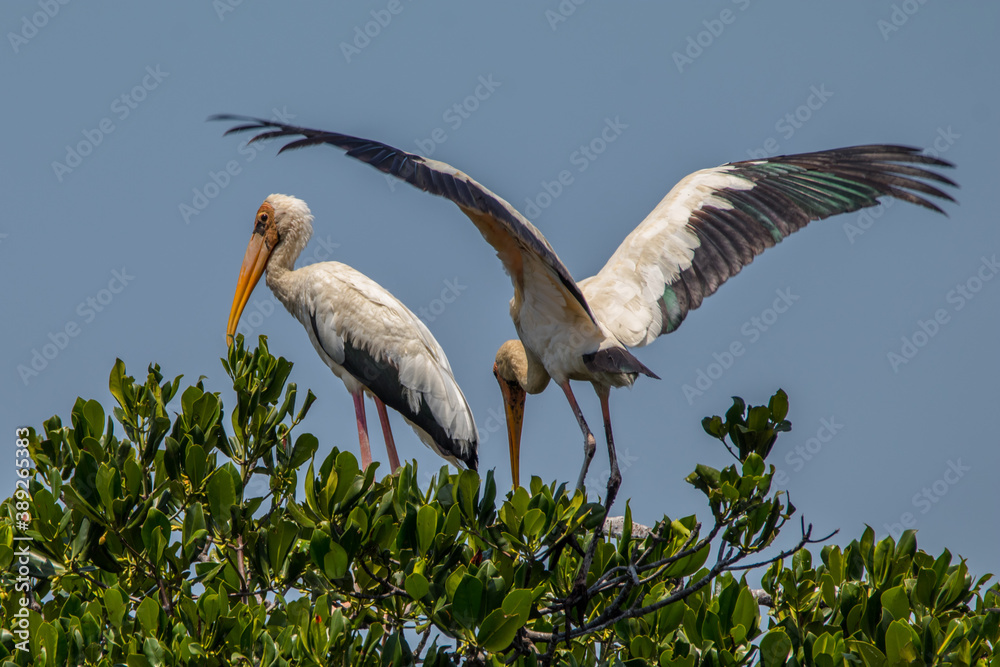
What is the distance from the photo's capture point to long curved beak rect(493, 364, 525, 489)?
20.9 feet

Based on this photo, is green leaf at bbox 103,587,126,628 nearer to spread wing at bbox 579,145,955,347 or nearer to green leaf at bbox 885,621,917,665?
green leaf at bbox 885,621,917,665

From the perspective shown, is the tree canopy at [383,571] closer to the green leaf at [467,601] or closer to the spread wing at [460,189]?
the green leaf at [467,601]

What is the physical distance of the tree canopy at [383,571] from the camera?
298 centimetres

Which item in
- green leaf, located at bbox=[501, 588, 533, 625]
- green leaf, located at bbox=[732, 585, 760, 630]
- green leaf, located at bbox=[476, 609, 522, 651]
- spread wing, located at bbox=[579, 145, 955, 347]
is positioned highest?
spread wing, located at bbox=[579, 145, 955, 347]

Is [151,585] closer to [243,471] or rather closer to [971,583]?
[243,471]

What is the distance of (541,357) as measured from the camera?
17.0ft

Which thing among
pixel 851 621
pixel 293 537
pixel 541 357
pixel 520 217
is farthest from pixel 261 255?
pixel 851 621

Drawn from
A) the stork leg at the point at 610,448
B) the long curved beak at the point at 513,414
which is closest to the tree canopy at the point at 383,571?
the stork leg at the point at 610,448

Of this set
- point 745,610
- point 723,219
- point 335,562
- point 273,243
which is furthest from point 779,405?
point 273,243

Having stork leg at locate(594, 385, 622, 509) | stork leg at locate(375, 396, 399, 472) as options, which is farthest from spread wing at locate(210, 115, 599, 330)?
stork leg at locate(375, 396, 399, 472)

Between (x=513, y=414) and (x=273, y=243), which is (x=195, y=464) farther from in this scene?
(x=273, y=243)

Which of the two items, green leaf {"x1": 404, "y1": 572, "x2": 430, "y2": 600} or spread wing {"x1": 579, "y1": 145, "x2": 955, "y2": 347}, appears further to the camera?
spread wing {"x1": 579, "y1": 145, "x2": 955, "y2": 347}

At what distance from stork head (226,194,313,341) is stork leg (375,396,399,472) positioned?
1188mm

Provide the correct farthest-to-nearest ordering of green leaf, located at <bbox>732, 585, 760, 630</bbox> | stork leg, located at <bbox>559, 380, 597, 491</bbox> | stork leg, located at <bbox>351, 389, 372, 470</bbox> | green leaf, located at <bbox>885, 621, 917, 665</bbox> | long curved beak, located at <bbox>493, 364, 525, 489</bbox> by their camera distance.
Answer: stork leg, located at <bbox>351, 389, 372, 470</bbox> < long curved beak, located at <bbox>493, 364, 525, 489</bbox> < stork leg, located at <bbox>559, 380, 597, 491</bbox> < green leaf, located at <bbox>732, 585, 760, 630</bbox> < green leaf, located at <bbox>885, 621, 917, 665</bbox>
